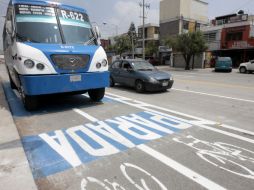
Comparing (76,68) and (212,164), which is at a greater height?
(76,68)

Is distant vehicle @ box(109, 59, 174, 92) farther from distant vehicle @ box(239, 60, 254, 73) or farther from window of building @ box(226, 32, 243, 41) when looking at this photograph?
window of building @ box(226, 32, 243, 41)

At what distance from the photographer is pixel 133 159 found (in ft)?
12.1

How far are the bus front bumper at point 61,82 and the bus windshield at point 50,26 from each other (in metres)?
1.11

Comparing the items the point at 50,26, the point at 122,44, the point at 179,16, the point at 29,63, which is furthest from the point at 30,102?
the point at 122,44

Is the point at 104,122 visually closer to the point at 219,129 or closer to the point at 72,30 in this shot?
the point at 219,129

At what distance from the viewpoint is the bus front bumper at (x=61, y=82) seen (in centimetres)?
587

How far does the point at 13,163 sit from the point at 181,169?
2.53 meters

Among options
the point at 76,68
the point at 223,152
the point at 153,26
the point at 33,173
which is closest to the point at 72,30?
the point at 76,68

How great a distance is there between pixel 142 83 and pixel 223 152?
21.4 feet

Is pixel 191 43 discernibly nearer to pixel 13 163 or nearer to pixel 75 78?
pixel 75 78

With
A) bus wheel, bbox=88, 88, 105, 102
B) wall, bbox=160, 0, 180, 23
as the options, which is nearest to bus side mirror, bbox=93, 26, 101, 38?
bus wheel, bbox=88, 88, 105, 102

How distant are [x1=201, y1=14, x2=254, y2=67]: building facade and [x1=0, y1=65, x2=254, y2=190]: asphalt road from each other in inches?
1242

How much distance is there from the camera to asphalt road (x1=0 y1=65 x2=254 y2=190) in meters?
3.13

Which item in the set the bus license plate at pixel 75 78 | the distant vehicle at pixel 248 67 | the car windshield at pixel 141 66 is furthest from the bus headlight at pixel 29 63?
the distant vehicle at pixel 248 67
